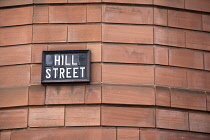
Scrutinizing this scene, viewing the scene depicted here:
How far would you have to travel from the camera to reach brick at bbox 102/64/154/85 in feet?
36.8

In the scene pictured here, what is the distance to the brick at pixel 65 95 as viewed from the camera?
36.3ft

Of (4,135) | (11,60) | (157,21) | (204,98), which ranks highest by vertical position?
(157,21)

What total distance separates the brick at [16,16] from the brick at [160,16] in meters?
2.46

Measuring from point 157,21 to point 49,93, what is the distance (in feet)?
8.40

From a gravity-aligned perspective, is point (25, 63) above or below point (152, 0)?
below

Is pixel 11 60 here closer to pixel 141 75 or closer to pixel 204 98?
pixel 141 75

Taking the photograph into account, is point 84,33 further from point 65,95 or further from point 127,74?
point 65,95

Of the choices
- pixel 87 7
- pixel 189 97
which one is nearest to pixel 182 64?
pixel 189 97

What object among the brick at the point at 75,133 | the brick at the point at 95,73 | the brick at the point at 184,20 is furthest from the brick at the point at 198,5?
the brick at the point at 75,133

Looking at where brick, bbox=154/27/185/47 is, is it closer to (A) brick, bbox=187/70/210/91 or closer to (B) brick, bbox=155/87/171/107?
(A) brick, bbox=187/70/210/91

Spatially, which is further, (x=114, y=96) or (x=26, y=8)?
(x=26, y=8)

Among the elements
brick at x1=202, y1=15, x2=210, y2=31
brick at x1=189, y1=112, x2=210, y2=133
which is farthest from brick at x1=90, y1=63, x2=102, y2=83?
brick at x1=202, y1=15, x2=210, y2=31

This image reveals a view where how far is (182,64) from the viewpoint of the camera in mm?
11703

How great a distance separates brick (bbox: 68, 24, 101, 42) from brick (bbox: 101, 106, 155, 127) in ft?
4.67
